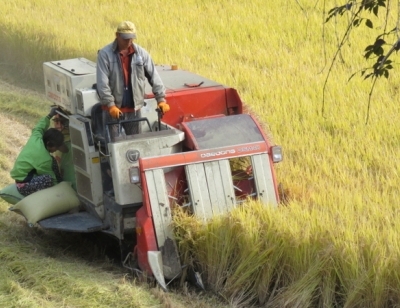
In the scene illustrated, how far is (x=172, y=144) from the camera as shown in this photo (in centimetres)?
673

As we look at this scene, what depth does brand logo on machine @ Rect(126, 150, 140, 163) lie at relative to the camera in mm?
6645

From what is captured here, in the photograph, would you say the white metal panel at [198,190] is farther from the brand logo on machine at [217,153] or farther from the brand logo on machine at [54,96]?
the brand logo on machine at [54,96]

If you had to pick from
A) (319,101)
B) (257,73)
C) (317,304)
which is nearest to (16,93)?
(257,73)

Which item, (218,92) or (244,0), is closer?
(218,92)

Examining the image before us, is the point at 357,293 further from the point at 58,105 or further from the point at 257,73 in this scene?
the point at 257,73

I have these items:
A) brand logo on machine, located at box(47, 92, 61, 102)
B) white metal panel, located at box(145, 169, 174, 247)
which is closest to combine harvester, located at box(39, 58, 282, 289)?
white metal panel, located at box(145, 169, 174, 247)

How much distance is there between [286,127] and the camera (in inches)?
366

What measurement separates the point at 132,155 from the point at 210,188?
61 centimetres

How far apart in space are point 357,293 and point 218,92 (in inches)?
93.5

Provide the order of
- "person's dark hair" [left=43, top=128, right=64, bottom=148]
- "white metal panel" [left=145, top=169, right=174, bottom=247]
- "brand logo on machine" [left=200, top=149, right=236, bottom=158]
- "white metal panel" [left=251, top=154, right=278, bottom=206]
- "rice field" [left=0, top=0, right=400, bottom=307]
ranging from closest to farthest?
"rice field" [left=0, top=0, right=400, bottom=307], "white metal panel" [left=145, top=169, right=174, bottom=247], "brand logo on machine" [left=200, top=149, right=236, bottom=158], "white metal panel" [left=251, top=154, right=278, bottom=206], "person's dark hair" [left=43, top=128, right=64, bottom=148]

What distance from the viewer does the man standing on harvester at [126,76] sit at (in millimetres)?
7074

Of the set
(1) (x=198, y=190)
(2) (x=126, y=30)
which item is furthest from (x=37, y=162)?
(1) (x=198, y=190)

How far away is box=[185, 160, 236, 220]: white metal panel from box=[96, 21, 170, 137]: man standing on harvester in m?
0.71

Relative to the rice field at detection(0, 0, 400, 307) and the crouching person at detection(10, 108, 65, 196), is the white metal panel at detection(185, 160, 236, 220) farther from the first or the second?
the crouching person at detection(10, 108, 65, 196)
